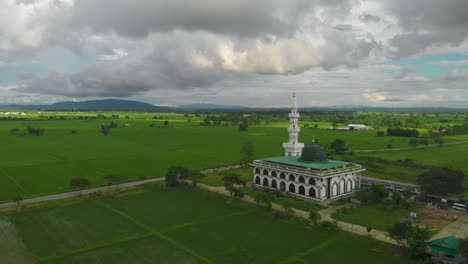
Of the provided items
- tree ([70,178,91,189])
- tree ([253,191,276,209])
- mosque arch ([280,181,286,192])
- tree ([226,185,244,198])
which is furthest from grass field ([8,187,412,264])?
mosque arch ([280,181,286,192])

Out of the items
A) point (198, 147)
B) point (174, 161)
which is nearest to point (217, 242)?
→ point (174, 161)

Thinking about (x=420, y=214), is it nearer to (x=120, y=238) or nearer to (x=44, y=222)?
(x=120, y=238)

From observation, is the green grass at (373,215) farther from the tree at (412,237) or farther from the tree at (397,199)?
the tree at (412,237)

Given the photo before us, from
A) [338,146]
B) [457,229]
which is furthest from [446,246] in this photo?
[338,146]

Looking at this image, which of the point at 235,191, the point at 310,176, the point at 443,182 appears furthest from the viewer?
the point at 310,176

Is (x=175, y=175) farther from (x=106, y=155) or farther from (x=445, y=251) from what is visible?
(x=445, y=251)

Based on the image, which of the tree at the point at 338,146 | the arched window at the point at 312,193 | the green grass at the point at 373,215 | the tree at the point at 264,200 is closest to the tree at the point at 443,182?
the green grass at the point at 373,215
